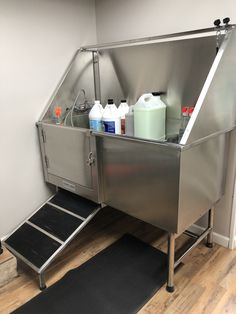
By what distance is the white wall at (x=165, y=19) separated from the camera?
172 centimetres

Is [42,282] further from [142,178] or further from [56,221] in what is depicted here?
[142,178]

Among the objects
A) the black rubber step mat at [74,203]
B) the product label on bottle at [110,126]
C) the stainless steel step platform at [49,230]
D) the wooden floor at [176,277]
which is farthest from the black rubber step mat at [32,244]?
the product label on bottle at [110,126]

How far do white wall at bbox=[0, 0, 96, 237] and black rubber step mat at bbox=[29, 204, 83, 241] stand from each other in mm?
174

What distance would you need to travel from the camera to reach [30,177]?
214cm

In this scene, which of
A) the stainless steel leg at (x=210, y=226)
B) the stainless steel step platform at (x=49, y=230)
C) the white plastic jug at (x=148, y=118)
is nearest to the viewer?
the white plastic jug at (x=148, y=118)

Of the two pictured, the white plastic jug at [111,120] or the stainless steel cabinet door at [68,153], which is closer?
the white plastic jug at [111,120]

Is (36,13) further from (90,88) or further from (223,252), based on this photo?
(223,252)

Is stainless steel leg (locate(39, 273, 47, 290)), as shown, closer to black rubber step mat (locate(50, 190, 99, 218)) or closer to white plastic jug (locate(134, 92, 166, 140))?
black rubber step mat (locate(50, 190, 99, 218))

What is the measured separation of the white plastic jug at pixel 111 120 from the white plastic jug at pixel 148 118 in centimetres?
13

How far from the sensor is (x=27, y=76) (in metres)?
1.96

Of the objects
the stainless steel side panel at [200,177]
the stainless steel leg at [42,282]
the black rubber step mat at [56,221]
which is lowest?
the stainless steel leg at [42,282]

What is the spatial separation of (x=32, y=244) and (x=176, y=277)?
3.50 feet

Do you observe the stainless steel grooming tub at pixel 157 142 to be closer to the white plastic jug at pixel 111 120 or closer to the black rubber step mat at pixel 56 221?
the white plastic jug at pixel 111 120

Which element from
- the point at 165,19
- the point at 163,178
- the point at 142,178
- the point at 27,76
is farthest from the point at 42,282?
the point at 165,19
